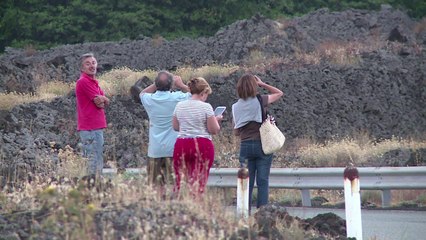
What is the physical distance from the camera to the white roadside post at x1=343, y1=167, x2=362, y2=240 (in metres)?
11.1

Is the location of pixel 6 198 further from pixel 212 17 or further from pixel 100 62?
pixel 212 17

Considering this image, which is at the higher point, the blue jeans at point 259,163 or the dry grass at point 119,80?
the dry grass at point 119,80

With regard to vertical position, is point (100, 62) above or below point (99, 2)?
below

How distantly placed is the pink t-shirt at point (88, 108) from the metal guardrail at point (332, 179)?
3.91 meters

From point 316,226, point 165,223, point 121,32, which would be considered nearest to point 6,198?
point 165,223

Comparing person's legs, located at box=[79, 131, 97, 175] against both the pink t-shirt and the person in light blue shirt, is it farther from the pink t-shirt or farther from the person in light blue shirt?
the person in light blue shirt

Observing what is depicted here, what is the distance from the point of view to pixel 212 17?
50.9 m

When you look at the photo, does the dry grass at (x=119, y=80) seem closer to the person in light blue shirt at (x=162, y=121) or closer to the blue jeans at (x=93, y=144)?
the blue jeans at (x=93, y=144)

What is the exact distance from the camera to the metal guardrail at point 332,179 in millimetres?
17094

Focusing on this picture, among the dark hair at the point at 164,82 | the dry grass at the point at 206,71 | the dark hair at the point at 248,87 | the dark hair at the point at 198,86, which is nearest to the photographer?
the dark hair at the point at 198,86

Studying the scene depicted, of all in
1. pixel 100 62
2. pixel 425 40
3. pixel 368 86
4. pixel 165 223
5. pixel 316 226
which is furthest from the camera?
pixel 425 40

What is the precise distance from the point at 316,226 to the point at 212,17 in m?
39.3

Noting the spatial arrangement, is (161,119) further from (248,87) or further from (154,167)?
(248,87)

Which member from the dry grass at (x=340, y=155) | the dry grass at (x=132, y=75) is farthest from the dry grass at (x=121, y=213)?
the dry grass at (x=132, y=75)
